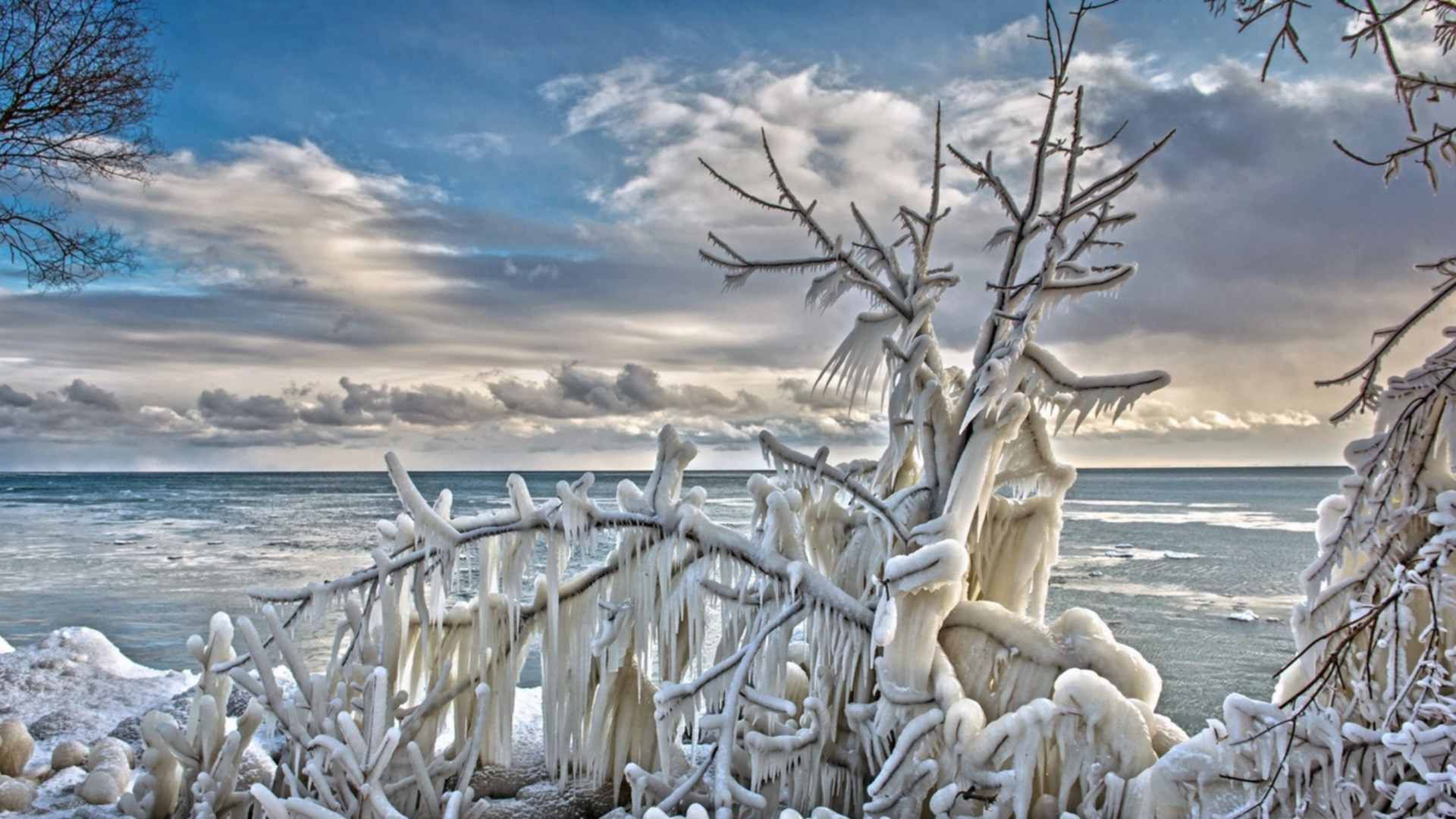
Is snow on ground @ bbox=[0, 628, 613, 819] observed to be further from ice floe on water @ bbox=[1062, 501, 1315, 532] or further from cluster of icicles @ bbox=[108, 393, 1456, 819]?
ice floe on water @ bbox=[1062, 501, 1315, 532]

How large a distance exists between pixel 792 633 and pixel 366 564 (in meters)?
20.5

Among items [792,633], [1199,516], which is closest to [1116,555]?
[1199,516]

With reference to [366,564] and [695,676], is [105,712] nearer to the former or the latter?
[695,676]

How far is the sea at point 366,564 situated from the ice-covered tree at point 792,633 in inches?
27.2

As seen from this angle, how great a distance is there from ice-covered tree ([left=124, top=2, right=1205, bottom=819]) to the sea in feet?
2.26

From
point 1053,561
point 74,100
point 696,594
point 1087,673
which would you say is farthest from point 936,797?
point 74,100

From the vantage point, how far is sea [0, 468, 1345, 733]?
14602 millimetres

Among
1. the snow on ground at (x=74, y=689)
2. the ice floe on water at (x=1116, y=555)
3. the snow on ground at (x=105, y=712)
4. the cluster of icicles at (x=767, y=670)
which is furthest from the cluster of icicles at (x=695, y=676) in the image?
the ice floe on water at (x=1116, y=555)

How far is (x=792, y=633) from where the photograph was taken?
243 inches

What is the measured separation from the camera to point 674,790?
529 cm

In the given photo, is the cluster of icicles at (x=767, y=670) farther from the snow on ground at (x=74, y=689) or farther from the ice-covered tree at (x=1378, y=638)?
the snow on ground at (x=74, y=689)

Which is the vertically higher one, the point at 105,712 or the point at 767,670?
the point at 767,670

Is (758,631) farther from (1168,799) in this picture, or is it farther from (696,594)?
(1168,799)

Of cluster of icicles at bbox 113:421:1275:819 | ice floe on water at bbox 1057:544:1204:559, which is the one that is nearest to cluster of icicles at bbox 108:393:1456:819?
cluster of icicles at bbox 113:421:1275:819
